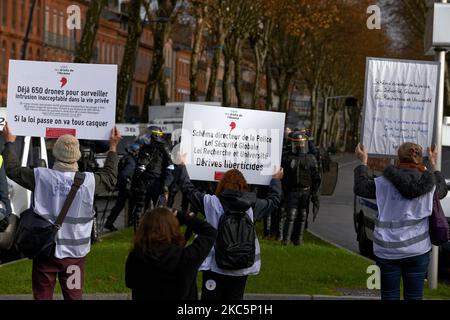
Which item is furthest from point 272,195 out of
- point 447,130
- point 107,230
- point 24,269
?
point 107,230

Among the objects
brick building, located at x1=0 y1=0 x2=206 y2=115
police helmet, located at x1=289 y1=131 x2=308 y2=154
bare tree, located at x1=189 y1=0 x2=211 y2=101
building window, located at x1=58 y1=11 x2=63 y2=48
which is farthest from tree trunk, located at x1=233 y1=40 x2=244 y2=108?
police helmet, located at x1=289 y1=131 x2=308 y2=154

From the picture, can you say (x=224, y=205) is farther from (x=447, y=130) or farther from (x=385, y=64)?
(x=447, y=130)

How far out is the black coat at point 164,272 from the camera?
21.5ft

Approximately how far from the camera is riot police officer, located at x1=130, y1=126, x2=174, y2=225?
62.3 feet

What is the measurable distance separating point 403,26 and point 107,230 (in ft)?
154

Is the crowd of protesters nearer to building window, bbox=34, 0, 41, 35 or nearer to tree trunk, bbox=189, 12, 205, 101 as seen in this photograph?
tree trunk, bbox=189, 12, 205, 101

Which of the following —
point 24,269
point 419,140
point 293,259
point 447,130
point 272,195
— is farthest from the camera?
point 447,130

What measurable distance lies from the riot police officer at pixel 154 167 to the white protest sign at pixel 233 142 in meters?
8.06

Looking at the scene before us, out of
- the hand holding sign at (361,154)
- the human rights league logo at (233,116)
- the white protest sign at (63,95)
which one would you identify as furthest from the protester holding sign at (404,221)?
the white protest sign at (63,95)

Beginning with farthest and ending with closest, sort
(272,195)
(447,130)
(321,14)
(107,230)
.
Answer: (321,14)
(107,230)
(447,130)
(272,195)

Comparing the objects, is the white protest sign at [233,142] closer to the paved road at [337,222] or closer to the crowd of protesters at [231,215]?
the crowd of protesters at [231,215]

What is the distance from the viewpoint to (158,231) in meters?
6.55

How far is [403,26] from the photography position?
215 ft

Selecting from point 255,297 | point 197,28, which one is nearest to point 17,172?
point 255,297
